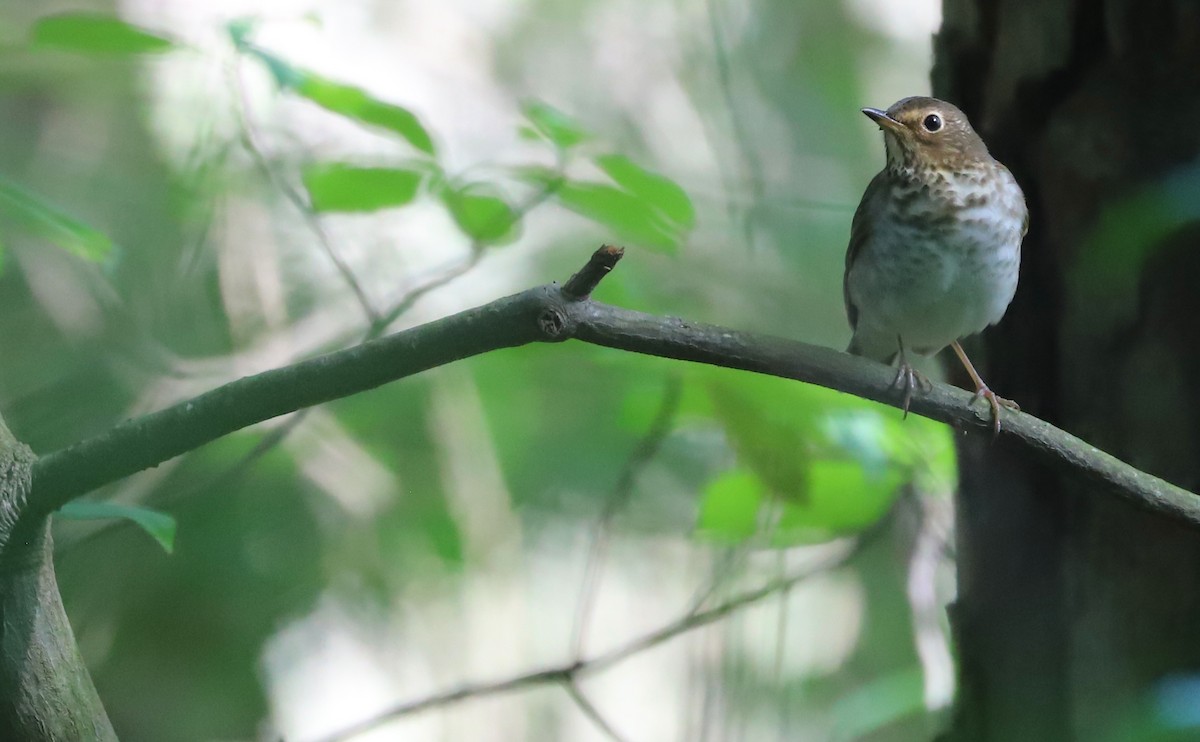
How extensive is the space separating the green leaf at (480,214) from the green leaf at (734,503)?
434 mm

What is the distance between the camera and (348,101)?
3.75 ft

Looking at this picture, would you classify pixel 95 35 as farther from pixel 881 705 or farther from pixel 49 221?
pixel 881 705

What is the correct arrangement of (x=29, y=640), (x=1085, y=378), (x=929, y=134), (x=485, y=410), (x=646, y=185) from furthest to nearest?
1. (x=485, y=410)
2. (x=929, y=134)
3. (x=1085, y=378)
4. (x=646, y=185)
5. (x=29, y=640)

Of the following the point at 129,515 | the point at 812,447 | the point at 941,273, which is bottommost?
the point at 129,515

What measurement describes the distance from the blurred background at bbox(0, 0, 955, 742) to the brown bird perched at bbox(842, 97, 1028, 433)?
0.15m

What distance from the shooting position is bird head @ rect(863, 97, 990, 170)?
147 cm

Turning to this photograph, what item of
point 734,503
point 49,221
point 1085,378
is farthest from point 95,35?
point 1085,378

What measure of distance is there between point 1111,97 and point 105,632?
6.00 ft

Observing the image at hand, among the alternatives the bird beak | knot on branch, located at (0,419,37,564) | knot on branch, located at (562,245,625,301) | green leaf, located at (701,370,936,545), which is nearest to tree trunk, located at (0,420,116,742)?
knot on branch, located at (0,419,37,564)

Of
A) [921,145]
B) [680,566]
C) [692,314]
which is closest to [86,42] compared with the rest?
[921,145]

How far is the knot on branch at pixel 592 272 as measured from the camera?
28.6 inches

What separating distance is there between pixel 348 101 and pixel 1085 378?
0.98 m

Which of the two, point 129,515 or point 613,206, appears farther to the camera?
point 613,206

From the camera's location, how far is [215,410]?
2.44 ft
